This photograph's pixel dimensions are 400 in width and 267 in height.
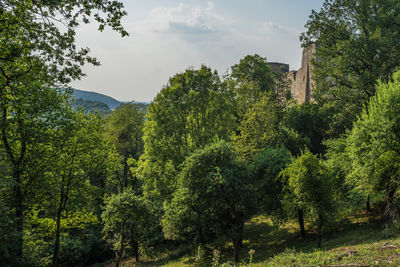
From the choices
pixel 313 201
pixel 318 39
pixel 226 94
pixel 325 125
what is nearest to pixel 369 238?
pixel 313 201

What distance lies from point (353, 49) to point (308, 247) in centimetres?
1706

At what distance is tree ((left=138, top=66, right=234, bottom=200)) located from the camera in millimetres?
21984

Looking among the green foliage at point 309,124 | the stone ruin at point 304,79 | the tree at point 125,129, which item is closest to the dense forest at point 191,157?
the green foliage at point 309,124

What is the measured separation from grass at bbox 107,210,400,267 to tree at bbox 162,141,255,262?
264 centimetres

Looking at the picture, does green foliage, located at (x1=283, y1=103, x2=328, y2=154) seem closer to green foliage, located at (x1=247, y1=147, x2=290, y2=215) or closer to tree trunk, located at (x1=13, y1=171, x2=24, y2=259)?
green foliage, located at (x1=247, y1=147, x2=290, y2=215)

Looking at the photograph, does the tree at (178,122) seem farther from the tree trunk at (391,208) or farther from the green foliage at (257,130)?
the tree trunk at (391,208)

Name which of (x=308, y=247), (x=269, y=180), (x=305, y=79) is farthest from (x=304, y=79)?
(x=308, y=247)

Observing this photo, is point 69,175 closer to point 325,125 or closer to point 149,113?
point 149,113

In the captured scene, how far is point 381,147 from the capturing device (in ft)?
40.9

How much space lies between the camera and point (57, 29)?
7.76 metres

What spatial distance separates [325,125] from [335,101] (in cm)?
1080

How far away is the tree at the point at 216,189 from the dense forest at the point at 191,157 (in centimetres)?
8

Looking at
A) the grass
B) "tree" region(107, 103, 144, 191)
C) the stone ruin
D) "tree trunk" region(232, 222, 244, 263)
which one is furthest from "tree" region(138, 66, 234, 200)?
the stone ruin

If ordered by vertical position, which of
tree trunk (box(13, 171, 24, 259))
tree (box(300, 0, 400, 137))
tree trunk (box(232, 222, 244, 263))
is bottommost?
tree trunk (box(232, 222, 244, 263))
